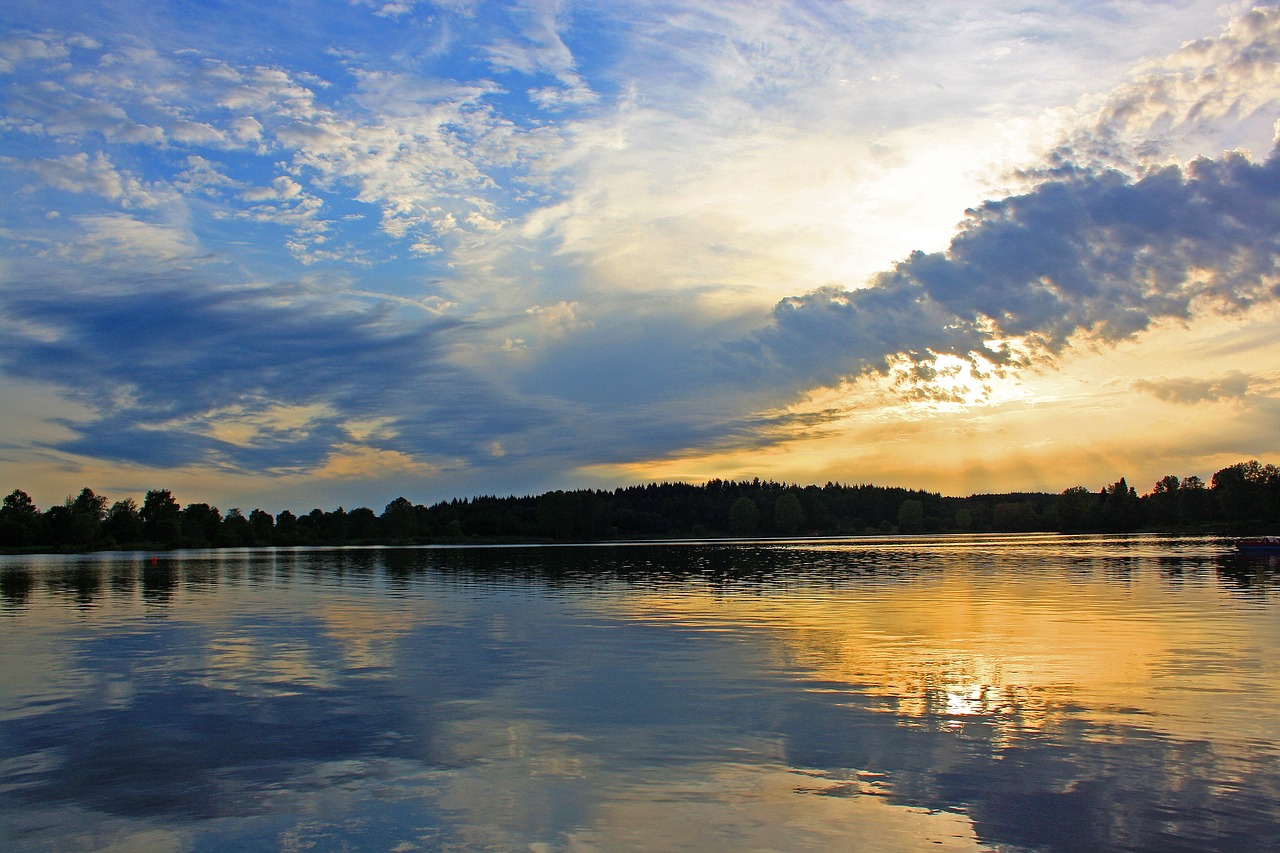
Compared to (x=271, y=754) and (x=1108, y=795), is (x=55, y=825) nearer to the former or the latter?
(x=271, y=754)

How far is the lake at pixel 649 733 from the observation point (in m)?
11.7

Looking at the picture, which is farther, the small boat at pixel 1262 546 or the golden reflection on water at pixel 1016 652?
the small boat at pixel 1262 546

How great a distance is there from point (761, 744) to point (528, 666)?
11.0m

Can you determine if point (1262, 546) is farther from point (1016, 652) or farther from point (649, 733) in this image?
point (649, 733)

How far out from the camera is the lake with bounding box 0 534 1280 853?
11719 millimetres

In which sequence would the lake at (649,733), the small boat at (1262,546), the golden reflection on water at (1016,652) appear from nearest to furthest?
the lake at (649,733) < the golden reflection on water at (1016,652) < the small boat at (1262,546)

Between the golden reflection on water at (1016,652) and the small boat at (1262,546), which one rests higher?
the golden reflection on water at (1016,652)

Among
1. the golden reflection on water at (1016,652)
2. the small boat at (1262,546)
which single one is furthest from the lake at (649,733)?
the small boat at (1262,546)

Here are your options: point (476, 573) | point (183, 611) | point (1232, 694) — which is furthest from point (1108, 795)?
point (476, 573)

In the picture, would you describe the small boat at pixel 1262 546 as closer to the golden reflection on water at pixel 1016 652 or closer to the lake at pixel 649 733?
the golden reflection on water at pixel 1016 652

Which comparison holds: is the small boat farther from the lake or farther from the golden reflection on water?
the lake

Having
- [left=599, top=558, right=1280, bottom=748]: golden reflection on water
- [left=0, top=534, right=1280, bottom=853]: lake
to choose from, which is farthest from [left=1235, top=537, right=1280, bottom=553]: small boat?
[left=0, top=534, right=1280, bottom=853]: lake

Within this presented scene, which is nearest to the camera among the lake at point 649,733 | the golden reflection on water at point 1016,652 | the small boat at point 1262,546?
the lake at point 649,733

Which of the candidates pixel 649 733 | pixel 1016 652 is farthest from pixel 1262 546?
pixel 649 733
